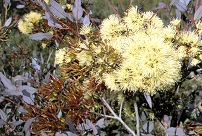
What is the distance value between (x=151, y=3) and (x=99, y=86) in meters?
4.93

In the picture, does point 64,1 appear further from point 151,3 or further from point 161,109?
point 151,3

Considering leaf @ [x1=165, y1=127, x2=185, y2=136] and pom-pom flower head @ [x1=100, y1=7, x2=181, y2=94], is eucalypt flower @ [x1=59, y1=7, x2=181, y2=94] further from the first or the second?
leaf @ [x1=165, y1=127, x2=185, y2=136]

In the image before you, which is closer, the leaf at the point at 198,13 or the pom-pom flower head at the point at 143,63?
the pom-pom flower head at the point at 143,63

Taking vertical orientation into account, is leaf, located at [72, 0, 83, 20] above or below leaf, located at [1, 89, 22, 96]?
above

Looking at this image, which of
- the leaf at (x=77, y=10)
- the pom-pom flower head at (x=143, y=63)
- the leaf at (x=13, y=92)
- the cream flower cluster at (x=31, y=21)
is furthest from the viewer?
the cream flower cluster at (x=31, y=21)

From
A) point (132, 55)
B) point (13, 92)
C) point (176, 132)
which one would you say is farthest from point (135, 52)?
point (13, 92)

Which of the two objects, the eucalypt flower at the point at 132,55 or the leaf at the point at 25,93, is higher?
the eucalypt flower at the point at 132,55

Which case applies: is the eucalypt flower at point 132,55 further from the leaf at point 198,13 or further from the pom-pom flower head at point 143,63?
the leaf at point 198,13

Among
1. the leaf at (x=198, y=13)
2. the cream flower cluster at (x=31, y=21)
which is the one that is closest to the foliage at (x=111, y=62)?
the leaf at (x=198, y=13)

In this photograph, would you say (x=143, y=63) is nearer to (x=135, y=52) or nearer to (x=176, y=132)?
(x=135, y=52)

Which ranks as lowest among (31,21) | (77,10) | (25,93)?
(25,93)

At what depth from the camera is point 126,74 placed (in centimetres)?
87

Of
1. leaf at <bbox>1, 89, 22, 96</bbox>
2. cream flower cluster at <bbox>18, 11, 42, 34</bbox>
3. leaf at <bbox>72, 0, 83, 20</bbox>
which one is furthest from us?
cream flower cluster at <bbox>18, 11, 42, 34</bbox>

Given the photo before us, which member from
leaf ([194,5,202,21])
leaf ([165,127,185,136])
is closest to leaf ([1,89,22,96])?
leaf ([165,127,185,136])
